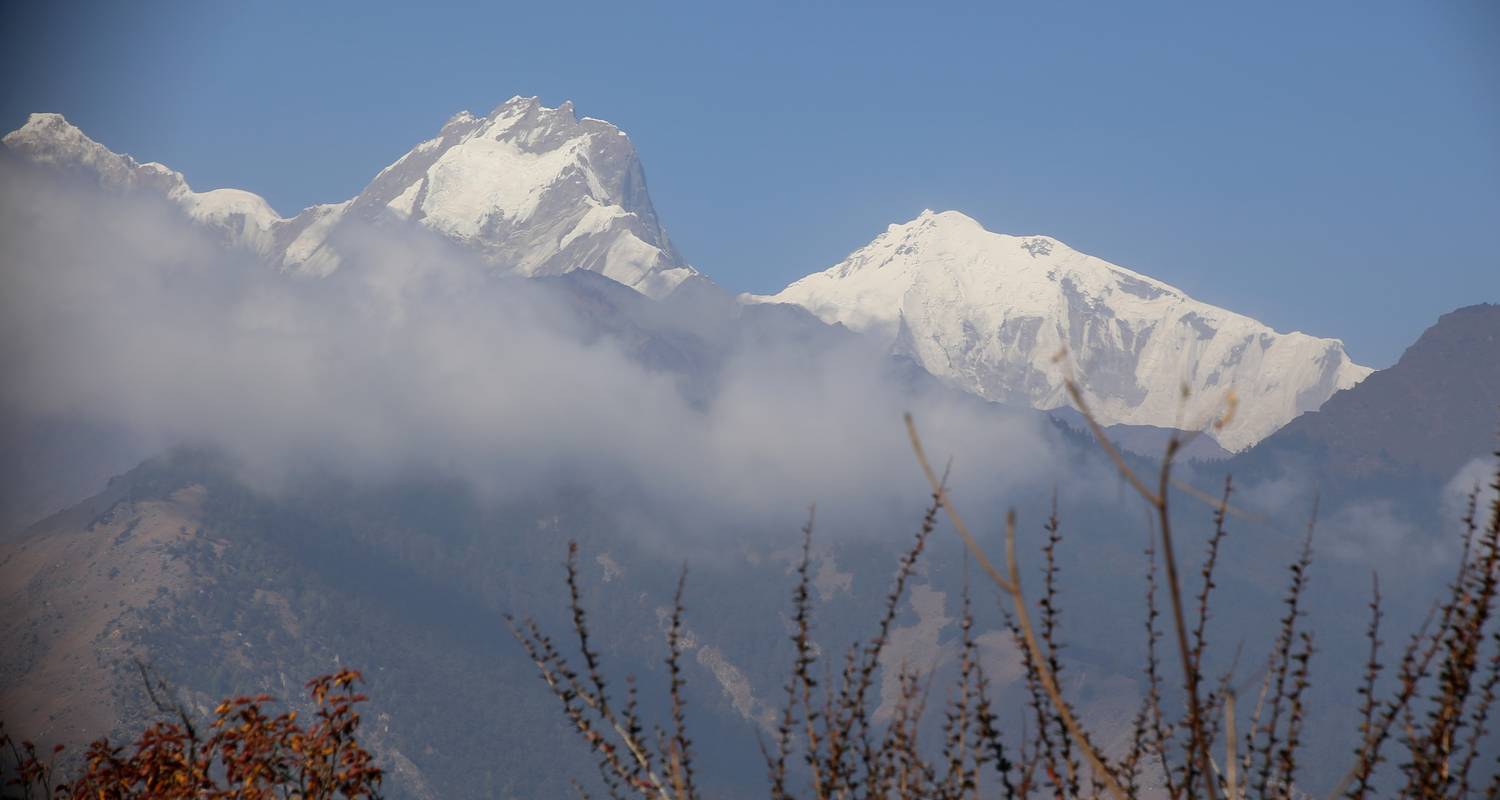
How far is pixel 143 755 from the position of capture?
1173cm

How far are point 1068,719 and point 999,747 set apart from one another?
291cm

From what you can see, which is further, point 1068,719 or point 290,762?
point 290,762

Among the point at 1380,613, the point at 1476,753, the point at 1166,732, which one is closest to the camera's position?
the point at 1476,753

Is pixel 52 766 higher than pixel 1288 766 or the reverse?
the reverse

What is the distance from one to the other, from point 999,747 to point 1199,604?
1903mm

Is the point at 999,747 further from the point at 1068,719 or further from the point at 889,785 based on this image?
the point at 1068,719

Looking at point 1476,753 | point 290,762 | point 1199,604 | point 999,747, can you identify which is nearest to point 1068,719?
point 999,747

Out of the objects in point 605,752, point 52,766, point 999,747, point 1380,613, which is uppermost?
point 1380,613

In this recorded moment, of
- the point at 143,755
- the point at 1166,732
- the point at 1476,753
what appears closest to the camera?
the point at 1476,753

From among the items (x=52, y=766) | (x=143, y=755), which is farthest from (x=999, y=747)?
(x=52, y=766)

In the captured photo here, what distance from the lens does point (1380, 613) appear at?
7406mm

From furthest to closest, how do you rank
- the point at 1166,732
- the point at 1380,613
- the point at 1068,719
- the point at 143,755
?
1. the point at 143,755
2. the point at 1166,732
3. the point at 1380,613
4. the point at 1068,719

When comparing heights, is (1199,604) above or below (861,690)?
above

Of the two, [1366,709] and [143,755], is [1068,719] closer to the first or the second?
[1366,709]
